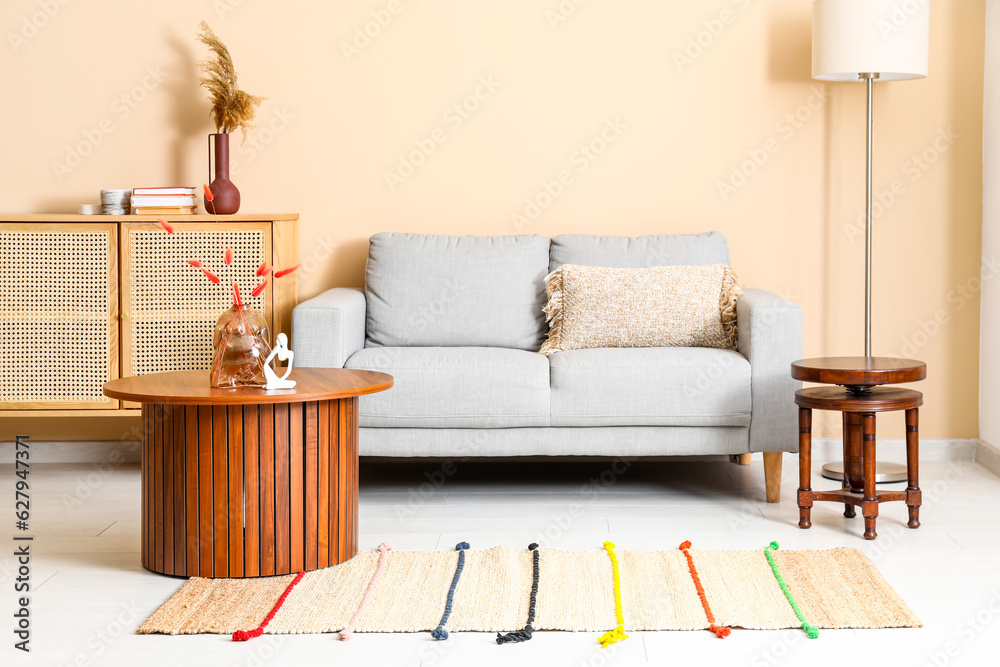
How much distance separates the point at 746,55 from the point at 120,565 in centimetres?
294

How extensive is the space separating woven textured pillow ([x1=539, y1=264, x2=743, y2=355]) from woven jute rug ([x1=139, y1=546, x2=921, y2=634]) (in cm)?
97

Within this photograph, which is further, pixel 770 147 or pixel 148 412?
pixel 770 147

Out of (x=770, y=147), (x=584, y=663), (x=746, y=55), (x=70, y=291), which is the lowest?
(x=584, y=663)

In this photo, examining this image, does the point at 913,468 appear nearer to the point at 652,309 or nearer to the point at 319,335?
the point at 652,309

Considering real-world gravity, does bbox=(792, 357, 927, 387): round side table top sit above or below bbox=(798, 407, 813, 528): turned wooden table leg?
above

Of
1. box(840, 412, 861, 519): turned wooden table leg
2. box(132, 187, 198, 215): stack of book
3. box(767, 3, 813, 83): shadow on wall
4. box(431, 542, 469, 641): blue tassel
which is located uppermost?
box(767, 3, 813, 83): shadow on wall

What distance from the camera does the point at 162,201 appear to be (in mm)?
3557

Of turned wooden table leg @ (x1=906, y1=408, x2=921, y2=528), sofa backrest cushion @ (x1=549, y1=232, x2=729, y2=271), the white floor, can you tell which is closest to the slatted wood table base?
the white floor

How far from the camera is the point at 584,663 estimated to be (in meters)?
1.92

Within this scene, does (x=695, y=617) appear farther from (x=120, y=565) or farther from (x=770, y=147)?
(x=770, y=147)

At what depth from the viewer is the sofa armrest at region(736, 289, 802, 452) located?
3.07 meters

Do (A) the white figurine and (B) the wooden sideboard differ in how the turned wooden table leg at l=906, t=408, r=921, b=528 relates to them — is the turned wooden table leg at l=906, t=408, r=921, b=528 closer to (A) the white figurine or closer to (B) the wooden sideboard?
(A) the white figurine

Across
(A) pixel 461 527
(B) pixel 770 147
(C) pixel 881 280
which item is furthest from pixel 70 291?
(C) pixel 881 280

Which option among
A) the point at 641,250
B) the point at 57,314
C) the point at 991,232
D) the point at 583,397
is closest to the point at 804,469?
the point at 583,397
